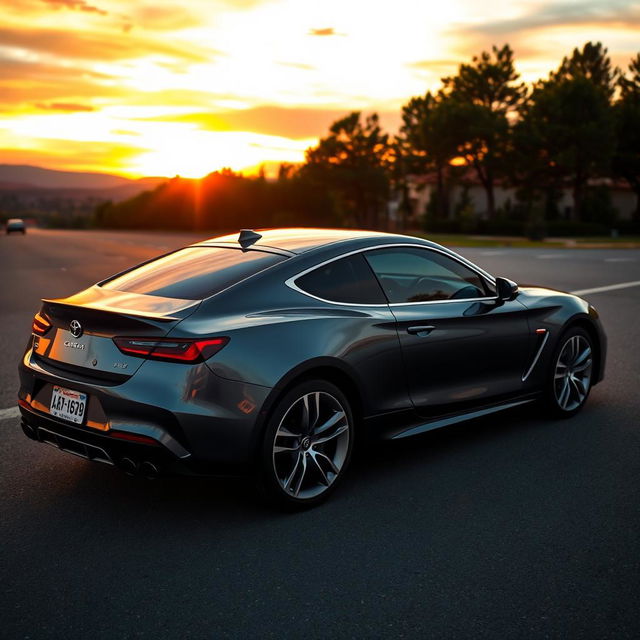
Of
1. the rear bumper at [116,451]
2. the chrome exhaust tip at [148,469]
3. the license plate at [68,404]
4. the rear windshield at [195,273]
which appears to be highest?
the rear windshield at [195,273]

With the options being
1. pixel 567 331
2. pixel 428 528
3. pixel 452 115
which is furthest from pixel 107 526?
pixel 452 115

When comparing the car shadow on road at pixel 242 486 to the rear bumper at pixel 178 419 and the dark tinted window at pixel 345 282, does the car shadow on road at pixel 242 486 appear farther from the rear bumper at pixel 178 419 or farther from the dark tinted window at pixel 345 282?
the dark tinted window at pixel 345 282

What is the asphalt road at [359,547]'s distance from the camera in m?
3.40

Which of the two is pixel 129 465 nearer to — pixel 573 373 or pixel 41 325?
pixel 41 325

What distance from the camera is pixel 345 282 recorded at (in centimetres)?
509

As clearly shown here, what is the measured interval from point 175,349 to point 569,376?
356cm

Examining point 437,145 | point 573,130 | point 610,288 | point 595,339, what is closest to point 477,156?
point 437,145

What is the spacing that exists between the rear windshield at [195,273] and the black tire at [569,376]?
252 centimetres

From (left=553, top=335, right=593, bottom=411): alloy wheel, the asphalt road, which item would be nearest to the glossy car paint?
the asphalt road

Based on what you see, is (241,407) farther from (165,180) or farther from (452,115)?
(165,180)

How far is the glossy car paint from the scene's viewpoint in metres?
4.20

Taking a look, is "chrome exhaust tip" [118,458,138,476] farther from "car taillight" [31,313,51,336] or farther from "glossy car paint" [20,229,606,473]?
"car taillight" [31,313,51,336]

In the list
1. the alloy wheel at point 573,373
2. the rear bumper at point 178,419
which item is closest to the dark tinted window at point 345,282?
the rear bumper at point 178,419

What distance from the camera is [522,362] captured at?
608cm
